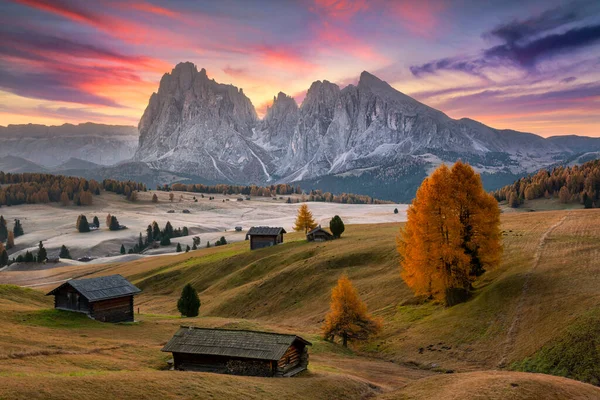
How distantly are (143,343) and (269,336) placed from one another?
14.6 m

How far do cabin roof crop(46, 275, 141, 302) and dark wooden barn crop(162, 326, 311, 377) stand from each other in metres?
22.7

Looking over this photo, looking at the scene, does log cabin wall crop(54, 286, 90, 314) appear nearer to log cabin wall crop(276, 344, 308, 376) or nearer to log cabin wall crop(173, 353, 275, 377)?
log cabin wall crop(173, 353, 275, 377)

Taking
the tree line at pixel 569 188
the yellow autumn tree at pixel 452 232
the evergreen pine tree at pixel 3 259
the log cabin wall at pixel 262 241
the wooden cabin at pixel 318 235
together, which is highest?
the tree line at pixel 569 188

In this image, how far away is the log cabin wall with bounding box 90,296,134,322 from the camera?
5862 cm

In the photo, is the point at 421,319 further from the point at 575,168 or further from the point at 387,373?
the point at 575,168

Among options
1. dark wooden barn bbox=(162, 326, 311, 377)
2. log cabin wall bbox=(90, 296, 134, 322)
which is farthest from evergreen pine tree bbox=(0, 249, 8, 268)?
dark wooden barn bbox=(162, 326, 311, 377)

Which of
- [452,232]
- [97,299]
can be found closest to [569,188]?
[452,232]

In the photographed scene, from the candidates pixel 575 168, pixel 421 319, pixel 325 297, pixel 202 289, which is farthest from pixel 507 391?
pixel 575 168

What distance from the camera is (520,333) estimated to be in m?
43.0

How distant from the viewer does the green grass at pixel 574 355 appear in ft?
117

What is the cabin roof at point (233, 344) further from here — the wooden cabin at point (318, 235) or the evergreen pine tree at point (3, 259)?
the evergreen pine tree at point (3, 259)

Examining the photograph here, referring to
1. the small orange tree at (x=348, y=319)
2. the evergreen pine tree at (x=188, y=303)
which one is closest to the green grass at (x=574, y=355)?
the small orange tree at (x=348, y=319)

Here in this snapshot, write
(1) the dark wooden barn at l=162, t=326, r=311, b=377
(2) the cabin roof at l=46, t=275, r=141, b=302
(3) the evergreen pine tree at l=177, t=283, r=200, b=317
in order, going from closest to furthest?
(1) the dark wooden barn at l=162, t=326, r=311, b=377 → (2) the cabin roof at l=46, t=275, r=141, b=302 → (3) the evergreen pine tree at l=177, t=283, r=200, b=317

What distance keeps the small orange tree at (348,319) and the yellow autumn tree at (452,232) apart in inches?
278
